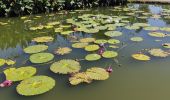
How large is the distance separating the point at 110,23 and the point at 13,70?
4.08 meters

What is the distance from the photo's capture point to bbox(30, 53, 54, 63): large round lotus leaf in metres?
5.20

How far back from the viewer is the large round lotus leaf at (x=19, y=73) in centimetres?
453

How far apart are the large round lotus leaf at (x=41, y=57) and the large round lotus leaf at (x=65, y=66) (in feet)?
1.07

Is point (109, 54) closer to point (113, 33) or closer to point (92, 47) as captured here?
point (92, 47)

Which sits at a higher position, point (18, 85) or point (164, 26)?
point (164, 26)

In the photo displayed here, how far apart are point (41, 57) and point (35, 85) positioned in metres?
1.18

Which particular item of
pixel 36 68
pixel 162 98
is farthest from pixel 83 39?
pixel 162 98

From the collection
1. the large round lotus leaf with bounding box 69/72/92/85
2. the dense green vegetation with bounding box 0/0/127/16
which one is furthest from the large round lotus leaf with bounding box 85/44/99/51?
the dense green vegetation with bounding box 0/0/127/16

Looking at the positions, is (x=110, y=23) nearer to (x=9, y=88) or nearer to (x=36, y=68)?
(x=36, y=68)

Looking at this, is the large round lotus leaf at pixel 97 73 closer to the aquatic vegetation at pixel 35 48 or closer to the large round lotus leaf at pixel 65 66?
the large round lotus leaf at pixel 65 66

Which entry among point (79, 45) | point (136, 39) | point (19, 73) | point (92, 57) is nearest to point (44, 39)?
point (79, 45)

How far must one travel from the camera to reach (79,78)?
4461 mm

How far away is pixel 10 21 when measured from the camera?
895cm

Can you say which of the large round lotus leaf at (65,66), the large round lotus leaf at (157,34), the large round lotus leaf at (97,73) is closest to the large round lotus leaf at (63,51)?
the large round lotus leaf at (65,66)
